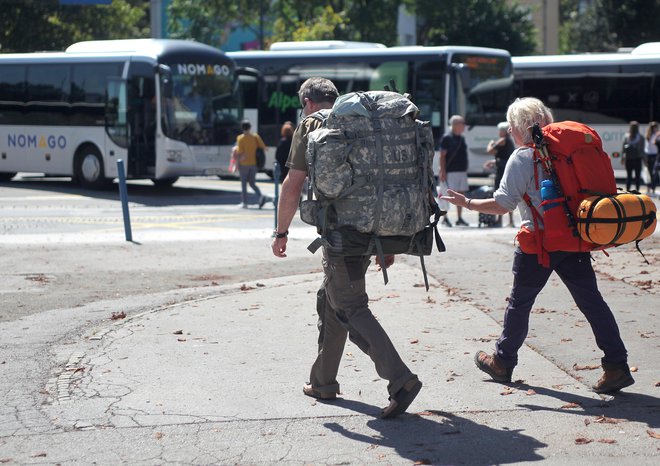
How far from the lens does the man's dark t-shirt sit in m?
17.0

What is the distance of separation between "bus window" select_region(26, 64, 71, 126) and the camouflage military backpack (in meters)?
20.5

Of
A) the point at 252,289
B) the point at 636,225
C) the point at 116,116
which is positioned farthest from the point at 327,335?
the point at 116,116

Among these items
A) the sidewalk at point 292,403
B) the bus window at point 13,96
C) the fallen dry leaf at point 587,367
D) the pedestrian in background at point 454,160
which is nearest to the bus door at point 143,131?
the bus window at point 13,96

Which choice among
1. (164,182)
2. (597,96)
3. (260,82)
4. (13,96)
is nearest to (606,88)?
(597,96)

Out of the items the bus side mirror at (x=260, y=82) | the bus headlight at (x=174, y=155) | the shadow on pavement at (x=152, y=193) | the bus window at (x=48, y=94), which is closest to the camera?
the shadow on pavement at (x=152, y=193)

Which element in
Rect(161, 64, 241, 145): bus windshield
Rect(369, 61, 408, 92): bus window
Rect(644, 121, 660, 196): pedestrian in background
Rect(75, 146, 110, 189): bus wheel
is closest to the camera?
Rect(161, 64, 241, 145): bus windshield

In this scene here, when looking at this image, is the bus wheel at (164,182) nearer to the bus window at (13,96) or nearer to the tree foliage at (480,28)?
the bus window at (13,96)

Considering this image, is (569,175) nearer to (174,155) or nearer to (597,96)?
(174,155)

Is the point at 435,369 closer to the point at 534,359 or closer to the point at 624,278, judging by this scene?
the point at 534,359

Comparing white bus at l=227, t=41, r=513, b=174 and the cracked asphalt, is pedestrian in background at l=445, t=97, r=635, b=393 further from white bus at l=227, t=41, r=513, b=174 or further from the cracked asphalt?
white bus at l=227, t=41, r=513, b=174

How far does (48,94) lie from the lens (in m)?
25.7

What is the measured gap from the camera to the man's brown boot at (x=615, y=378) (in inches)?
239

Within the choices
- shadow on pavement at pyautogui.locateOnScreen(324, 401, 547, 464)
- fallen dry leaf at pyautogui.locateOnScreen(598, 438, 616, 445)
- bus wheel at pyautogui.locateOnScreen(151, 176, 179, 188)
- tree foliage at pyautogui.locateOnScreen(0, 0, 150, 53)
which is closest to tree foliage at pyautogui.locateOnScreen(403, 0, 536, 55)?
tree foliage at pyautogui.locateOnScreen(0, 0, 150, 53)

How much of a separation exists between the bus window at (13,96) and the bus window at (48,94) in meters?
0.22
